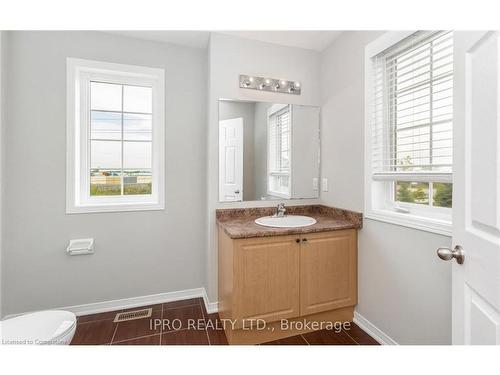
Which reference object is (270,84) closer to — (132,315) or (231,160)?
(231,160)

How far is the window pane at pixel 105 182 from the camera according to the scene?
6.93ft

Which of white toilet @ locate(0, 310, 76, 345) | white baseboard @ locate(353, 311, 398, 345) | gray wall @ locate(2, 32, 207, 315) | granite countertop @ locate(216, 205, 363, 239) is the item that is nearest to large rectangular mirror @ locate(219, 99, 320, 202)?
granite countertop @ locate(216, 205, 363, 239)

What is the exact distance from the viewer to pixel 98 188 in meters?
2.13

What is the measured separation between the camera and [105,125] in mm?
2143

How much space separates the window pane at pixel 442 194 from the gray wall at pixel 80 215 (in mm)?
1830

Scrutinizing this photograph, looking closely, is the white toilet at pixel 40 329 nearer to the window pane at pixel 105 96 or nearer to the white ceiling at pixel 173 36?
A: the window pane at pixel 105 96

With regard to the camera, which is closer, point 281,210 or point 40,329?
point 40,329

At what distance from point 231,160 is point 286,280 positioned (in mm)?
1094

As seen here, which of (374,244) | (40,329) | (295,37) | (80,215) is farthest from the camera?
(295,37)

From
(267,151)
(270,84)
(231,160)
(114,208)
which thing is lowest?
(114,208)

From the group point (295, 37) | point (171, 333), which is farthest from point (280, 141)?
point (171, 333)

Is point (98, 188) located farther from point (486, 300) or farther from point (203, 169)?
point (486, 300)
